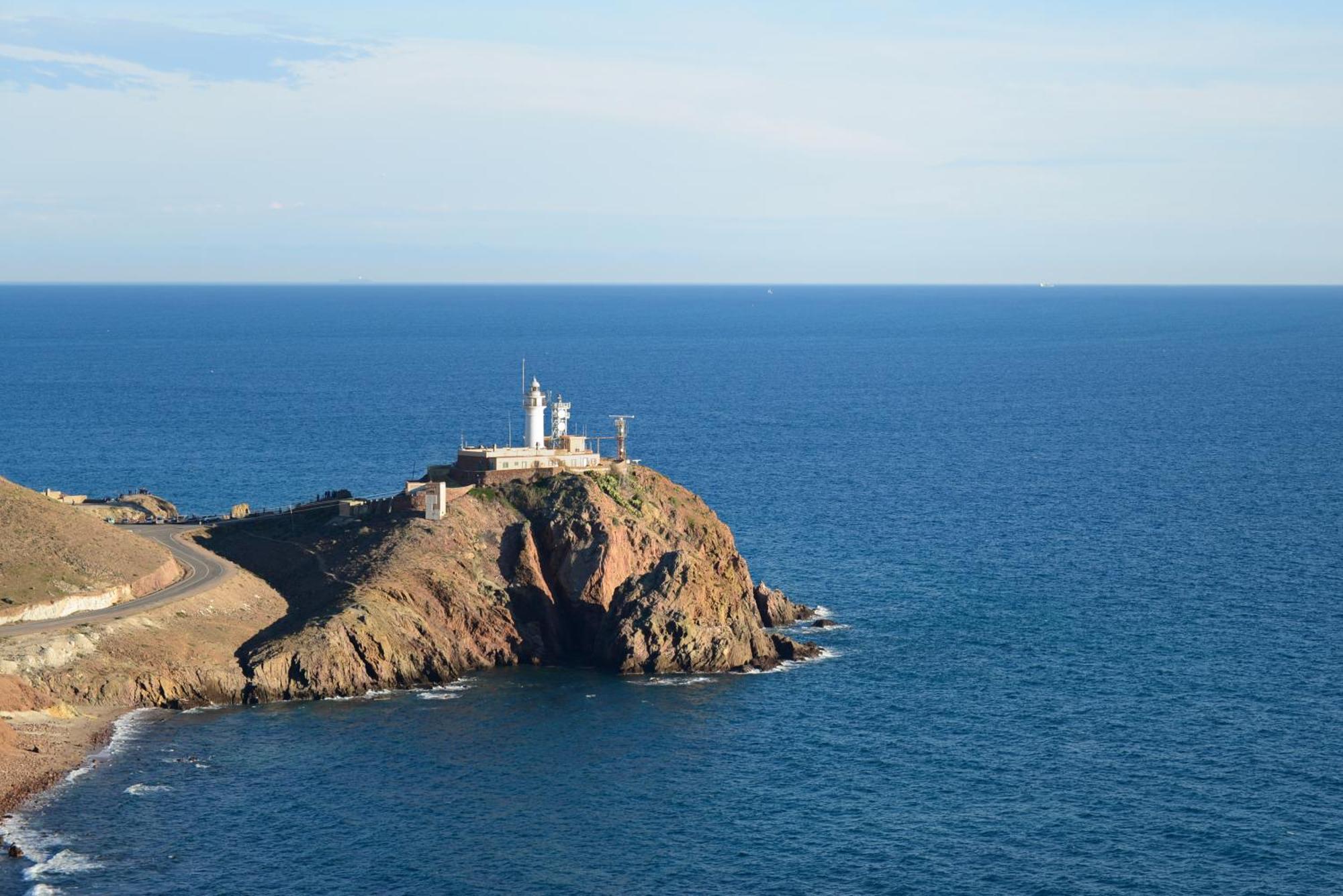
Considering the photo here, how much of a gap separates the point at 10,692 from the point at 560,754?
106ft

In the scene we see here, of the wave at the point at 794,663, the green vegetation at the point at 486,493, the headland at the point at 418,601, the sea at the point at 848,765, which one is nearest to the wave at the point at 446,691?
the sea at the point at 848,765

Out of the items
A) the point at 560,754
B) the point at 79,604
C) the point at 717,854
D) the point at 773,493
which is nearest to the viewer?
the point at 717,854

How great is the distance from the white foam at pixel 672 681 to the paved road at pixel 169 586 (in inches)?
1218

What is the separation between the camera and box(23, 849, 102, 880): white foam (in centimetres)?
7200

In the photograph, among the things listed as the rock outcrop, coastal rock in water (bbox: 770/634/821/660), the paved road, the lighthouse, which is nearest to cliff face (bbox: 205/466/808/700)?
coastal rock in water (bbox: 770/634/821/660)

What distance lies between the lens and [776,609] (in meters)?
119

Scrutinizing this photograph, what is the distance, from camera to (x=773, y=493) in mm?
169750

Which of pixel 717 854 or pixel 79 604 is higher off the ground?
pixel 79 604

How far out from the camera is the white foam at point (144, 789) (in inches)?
3233

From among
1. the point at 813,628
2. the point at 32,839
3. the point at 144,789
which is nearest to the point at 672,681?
the point at 813,628

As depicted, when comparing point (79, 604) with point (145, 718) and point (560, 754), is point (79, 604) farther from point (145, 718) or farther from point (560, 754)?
point (560, 754)

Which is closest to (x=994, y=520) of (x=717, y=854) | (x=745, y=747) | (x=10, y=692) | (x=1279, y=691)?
(x=1279, y=691)

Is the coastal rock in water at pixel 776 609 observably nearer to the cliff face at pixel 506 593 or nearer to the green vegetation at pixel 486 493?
the cliff face at pixel 506 593

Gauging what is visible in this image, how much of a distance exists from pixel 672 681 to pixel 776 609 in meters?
15.9
